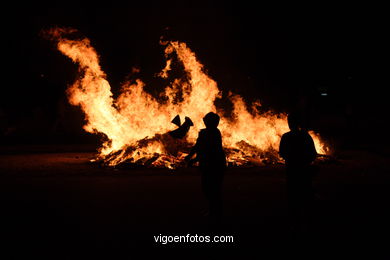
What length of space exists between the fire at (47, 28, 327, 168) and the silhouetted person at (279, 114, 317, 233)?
8834 millimetres

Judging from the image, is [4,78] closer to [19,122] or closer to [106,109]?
[19,122]

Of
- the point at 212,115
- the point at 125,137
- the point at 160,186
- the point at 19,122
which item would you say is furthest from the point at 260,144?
the point at 19,122

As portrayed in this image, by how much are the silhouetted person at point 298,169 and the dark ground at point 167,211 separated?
38cm

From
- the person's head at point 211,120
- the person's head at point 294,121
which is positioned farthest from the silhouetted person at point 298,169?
the person's head at point 211,120

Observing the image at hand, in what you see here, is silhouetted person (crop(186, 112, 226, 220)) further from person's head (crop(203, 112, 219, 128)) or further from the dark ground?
the dark ground

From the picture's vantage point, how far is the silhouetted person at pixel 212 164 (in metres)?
7.41

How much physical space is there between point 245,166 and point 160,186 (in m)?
4.84

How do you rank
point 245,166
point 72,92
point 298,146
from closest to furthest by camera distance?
point 298,146
point 245,166
point 72,92

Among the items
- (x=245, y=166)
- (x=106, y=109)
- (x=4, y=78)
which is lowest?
(x=245, y=166)

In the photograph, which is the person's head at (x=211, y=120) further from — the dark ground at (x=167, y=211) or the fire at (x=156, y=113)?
the fire at (x=156, y=113)

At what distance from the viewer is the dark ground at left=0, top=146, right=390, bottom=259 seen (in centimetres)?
627

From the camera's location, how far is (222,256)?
5723mm

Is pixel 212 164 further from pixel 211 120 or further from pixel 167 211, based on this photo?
pixel 167 211

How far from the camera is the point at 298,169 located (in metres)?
7.04
